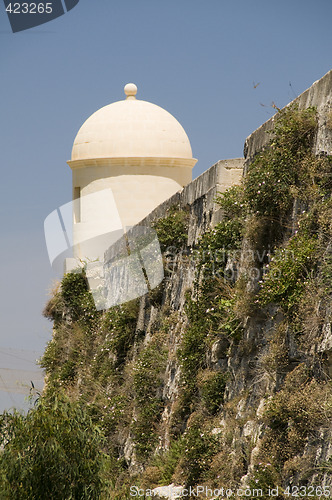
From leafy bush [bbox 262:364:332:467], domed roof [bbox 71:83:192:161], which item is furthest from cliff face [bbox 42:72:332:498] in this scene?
domed roof [bbox 71:83:192:161]

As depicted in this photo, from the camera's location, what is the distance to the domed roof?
19719 mm

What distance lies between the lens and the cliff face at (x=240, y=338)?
6.65 meters

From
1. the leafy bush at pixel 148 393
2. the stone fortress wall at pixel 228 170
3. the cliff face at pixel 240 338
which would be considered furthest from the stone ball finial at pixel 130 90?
the leafy bush at pixel 148 393

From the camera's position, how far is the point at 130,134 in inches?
777

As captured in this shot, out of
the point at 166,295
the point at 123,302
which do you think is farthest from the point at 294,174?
the point at 123,302

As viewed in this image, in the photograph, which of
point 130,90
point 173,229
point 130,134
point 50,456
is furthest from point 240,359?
point 130,90

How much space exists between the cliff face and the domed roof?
6902mm

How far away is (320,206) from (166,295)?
5.73 metres

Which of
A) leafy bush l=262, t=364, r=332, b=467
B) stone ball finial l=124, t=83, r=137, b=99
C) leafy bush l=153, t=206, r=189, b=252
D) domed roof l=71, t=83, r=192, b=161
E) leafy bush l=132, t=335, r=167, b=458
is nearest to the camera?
leafy bush l=262, t=364, r=332, b=467

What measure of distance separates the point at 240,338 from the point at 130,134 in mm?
12097

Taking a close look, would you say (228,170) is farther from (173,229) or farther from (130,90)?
A: (130,90)

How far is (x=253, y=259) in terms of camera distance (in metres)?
8.49

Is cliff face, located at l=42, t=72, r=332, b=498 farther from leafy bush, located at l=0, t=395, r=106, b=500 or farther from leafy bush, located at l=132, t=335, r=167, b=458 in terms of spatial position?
leafy bush, located at l=0, t=395, r=106, b=500

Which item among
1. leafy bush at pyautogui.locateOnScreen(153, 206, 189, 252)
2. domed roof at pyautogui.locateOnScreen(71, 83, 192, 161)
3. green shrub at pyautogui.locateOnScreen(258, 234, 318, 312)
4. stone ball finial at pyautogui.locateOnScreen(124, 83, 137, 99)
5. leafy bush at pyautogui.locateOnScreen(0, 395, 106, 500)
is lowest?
leafy bush at pyautogui.locateOnScreen(0, 395, 106, 500)
